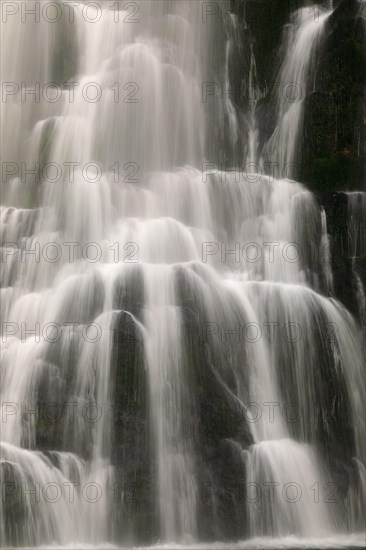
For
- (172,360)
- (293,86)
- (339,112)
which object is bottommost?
(172,360)

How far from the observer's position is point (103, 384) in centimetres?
1395

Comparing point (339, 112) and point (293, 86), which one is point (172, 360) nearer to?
point (339, 112)

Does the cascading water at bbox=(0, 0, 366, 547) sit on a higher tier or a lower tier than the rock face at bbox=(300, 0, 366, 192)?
lower

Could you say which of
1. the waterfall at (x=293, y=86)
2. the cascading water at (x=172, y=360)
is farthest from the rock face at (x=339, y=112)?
the cascading water at (x=172, y=360)

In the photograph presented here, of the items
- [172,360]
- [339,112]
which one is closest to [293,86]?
[339,112]

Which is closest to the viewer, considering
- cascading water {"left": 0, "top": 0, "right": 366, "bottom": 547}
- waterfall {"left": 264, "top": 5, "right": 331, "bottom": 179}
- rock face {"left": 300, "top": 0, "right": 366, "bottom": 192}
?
cascading water {"left": 0, "top": 0, "right": 366, "bottom": 547}

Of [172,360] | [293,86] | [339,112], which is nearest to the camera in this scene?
[172,360]

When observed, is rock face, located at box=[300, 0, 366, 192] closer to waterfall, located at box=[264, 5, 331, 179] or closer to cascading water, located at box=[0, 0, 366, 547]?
waterfall, located at box=[264, 5, 331, 179]

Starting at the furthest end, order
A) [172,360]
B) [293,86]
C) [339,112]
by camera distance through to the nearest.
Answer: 1. [293,86]
2. [339,112]
3. [172,360]

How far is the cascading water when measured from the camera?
1336 centimetres

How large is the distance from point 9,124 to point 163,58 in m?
4.35

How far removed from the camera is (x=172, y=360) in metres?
14.3

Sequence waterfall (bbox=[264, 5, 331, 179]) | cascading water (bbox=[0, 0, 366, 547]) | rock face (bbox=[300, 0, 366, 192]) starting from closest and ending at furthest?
1. cascading water (bbox=[0, 0, 366, 547])
2. rock face (bbox=[300, 0, 366, 192])
3. waterfall (bbox=[264, 5, 331, 179])

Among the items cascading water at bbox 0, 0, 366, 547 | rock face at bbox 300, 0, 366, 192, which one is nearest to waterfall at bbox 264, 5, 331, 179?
cascading water at bbox 0, 0, 366, 547
